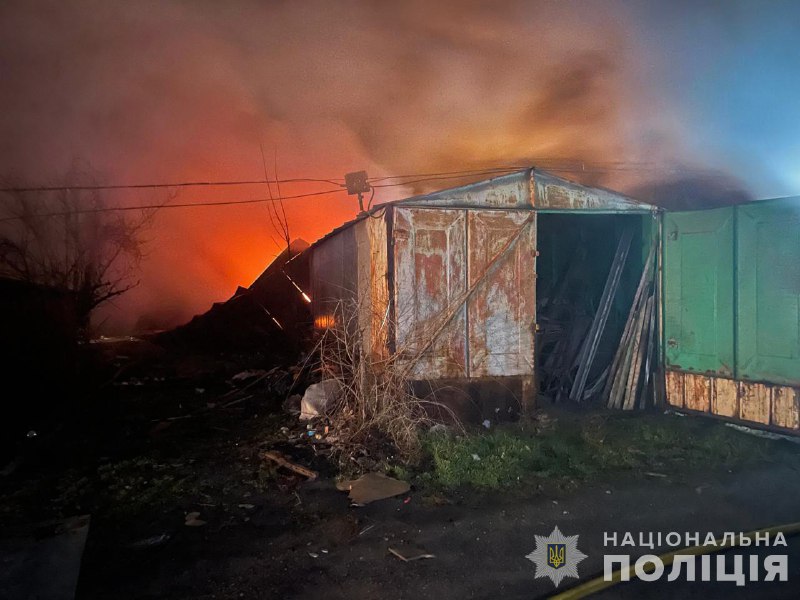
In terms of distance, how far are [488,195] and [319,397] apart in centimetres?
341

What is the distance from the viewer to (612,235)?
8.34m

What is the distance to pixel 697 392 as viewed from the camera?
6383 millimetres

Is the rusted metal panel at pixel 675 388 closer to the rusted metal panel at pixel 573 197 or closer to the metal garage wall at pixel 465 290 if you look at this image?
the metal garage wall at pixel 465 290

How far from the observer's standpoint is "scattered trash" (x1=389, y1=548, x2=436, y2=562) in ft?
11.3

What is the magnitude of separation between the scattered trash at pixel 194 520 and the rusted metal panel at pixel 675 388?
19.5 feet

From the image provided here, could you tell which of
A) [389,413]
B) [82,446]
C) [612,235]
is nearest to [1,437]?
[82,446]

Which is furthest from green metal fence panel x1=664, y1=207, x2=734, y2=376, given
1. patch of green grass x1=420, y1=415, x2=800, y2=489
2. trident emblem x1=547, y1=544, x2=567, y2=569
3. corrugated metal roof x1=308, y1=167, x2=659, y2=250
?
trident emblem x1=547, y1=544, x2=567, y2=569

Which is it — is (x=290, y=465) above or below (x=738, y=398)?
below

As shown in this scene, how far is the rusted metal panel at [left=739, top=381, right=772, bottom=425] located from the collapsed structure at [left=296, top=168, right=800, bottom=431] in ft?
0.04

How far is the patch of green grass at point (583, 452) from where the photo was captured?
485cm

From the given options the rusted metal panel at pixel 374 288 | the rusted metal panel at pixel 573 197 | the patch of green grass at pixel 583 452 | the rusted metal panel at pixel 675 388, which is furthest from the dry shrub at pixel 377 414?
the rusted metal panel at pixel 675 388

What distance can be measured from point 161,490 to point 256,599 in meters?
2.15

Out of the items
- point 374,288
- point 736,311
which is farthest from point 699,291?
point 374,288

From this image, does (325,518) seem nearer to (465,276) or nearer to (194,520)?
(194,520)
